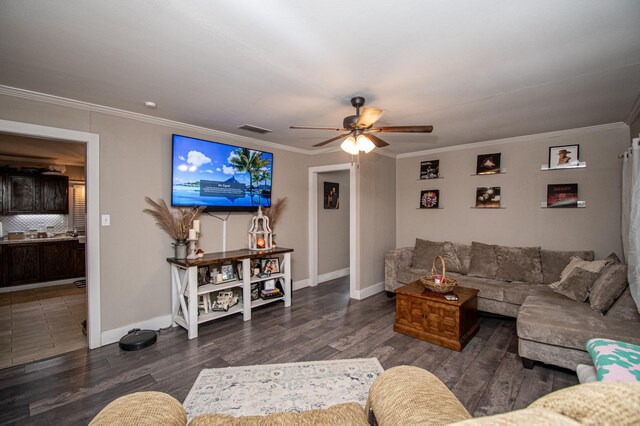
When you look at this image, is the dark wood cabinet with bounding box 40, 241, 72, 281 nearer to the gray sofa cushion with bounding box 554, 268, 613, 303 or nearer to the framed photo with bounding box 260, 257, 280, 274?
the framed photo with bounding box 260, 257, 280, 274

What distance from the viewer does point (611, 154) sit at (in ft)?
11.8

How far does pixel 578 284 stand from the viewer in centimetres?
298

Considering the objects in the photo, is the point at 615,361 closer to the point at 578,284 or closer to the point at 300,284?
the point at 578,284

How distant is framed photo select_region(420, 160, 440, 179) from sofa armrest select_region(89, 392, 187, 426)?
190 inches

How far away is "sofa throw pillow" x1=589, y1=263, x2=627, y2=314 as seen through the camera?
2586mm

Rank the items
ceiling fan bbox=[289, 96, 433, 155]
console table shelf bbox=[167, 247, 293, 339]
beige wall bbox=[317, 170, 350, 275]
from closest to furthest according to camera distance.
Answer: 1. ceiling fan bbox=[289, 96, 433, 155]
2. console table shelf bbox=[167, 247, 293, 339]
3. beige wall bbox=[317, 170, 350, 275]

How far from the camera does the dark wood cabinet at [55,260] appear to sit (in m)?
5.36

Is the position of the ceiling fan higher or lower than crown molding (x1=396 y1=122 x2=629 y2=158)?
lower

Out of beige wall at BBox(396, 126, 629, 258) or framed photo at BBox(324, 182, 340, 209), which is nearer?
beige wall at BBox(396, 126, 629, 258)

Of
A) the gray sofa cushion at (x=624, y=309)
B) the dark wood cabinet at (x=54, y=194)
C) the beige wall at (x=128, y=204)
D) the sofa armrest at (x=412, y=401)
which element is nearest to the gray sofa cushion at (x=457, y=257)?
the gray sofa cushion at (x=624, y=309)

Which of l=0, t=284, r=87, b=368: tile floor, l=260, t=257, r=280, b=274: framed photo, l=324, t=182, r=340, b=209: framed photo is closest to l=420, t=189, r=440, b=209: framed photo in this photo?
l=324, t=182, r=340, b=209: framed photo

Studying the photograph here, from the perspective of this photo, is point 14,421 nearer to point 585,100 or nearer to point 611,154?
point 585,100

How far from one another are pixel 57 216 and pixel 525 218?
8.56 meters

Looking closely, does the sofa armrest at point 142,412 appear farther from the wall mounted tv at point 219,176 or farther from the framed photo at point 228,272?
the wall mounted tv at point 219,176
